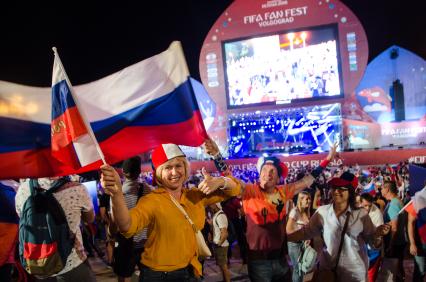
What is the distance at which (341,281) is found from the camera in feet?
12.7

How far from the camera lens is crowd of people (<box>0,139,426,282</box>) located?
2.67 meters

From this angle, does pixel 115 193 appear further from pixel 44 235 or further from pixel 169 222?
pixel 44 235

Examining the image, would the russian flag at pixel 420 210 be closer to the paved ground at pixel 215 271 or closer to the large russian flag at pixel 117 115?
the paved ground at pixel 215 271

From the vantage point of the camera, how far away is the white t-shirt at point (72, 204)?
352 cm

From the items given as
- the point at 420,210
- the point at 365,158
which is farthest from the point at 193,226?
the point at 365,158

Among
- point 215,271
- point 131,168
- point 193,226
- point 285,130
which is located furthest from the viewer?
point 285,130

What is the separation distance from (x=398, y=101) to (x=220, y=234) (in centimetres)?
1966

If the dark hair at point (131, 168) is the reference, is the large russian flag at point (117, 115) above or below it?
above

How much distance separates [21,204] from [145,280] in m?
1.66

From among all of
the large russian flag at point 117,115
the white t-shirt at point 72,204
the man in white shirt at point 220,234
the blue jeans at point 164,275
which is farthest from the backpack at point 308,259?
the white t-shirt at point 72,204

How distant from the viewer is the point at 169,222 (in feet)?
8.77

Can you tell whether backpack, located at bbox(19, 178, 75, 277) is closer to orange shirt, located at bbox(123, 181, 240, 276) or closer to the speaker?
orange shirt, located at bbox(123, 181, 240, 276)

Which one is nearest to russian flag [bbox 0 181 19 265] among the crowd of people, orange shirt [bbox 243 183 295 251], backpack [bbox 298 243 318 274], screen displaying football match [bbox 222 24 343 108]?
the crowd of people

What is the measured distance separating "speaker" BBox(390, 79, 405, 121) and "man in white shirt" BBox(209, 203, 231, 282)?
746 inches
